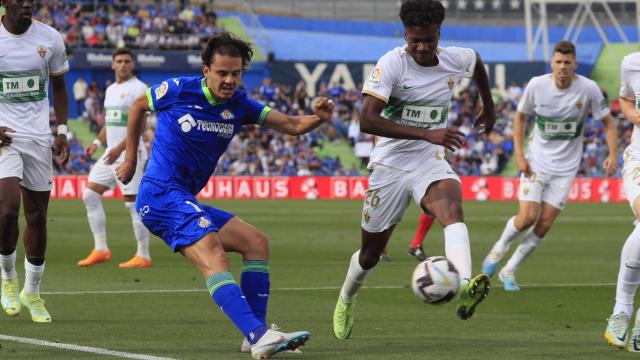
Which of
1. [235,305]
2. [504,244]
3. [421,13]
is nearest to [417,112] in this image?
[421,13]

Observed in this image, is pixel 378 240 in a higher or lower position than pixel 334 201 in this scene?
higher

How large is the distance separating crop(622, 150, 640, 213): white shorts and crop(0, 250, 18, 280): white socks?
484 cm

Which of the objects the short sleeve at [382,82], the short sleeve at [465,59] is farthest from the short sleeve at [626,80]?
the short sleeve at [382,82]

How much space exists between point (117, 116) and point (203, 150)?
25.1 feet

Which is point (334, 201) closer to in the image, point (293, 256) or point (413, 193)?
point (293, 256)

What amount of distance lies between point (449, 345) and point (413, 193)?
1.10 m

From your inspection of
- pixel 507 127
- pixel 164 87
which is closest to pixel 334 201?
pixel 507 127

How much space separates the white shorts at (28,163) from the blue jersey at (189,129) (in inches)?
71.1

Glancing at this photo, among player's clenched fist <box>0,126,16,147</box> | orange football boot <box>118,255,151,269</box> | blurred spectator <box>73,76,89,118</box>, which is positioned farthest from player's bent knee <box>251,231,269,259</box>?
Answer: blurred spectator <box>73,76,89,118</box>

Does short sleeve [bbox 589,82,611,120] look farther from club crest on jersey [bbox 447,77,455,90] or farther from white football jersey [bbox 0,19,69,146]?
white football jersey [bbox 0,19,69,146]

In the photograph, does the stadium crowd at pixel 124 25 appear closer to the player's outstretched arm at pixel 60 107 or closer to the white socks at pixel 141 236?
the white socks at pixel 141 236

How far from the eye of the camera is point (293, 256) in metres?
17.6

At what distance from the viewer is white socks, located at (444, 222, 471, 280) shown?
25.3 ft

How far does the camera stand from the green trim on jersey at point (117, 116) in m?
15.4
